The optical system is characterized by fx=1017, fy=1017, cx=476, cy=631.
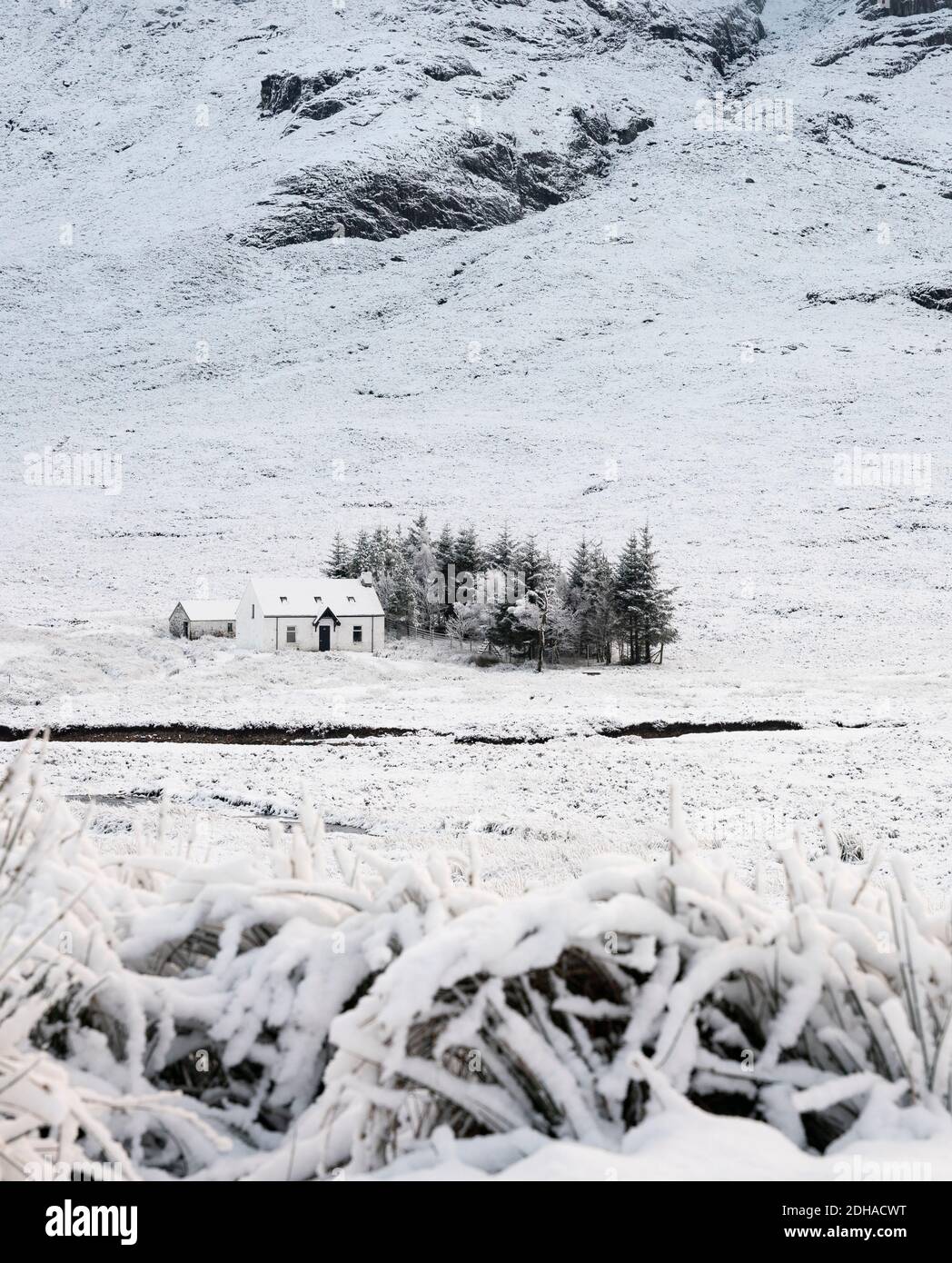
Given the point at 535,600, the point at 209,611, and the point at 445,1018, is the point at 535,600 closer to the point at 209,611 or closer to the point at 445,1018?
the point at 209,611

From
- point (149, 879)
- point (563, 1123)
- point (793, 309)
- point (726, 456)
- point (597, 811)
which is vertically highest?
point (793, 309)

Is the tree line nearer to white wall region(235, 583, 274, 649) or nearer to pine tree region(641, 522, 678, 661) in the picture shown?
pine tree region(641, 522, 678, 661)

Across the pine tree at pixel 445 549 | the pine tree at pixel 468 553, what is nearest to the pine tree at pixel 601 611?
the pine tree at pixel 468 553

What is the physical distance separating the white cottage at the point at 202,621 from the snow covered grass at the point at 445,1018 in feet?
175

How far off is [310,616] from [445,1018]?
50194mm

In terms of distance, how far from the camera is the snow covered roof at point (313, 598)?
51.3 meters

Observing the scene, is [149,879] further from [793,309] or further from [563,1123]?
[793,309]

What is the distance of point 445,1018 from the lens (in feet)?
6.54

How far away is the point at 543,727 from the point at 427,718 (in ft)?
14.2

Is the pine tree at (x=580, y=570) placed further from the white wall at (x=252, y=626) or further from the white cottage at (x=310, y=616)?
the white wall at (x=252, y=626)

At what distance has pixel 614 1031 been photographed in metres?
2.08

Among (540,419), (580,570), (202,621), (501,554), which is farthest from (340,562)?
(540,419)

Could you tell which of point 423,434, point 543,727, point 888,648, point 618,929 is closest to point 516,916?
point 618,929

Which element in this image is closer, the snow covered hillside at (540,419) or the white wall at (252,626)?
the white wall at (252,626)
